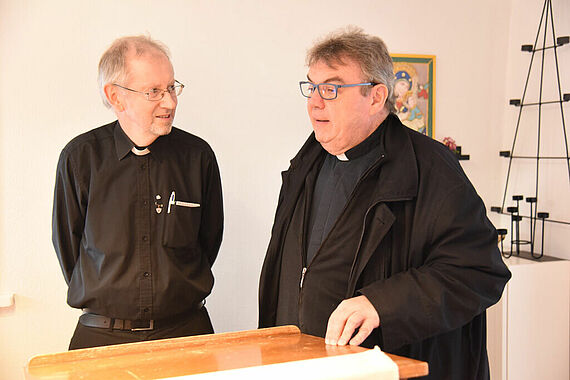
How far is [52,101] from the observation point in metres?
3.06

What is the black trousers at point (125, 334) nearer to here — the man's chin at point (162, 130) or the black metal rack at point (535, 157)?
the man's chin at point (162, 130)

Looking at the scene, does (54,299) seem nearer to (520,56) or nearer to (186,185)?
(186,185)

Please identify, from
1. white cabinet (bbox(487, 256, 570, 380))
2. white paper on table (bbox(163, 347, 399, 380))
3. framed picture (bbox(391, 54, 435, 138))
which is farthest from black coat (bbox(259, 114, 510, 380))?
framed picture (bbox(391, 54, 435, 138))

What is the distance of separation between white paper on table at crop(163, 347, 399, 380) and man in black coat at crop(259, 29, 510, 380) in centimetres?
35

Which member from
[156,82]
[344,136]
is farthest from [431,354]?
[156,82]

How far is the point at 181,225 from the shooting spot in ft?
8.18

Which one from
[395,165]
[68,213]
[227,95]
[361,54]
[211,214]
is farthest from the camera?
[227,95]

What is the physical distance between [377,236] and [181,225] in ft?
2.91

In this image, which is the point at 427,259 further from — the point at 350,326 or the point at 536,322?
the point at 536,322

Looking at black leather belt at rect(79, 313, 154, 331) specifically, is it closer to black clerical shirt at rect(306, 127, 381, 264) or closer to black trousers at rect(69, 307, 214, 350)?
black trousers at rect(69, 307, 214, 350)

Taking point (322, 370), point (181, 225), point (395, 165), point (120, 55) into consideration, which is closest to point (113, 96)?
point (120, 55)

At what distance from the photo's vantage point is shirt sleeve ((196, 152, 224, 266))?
106 inches

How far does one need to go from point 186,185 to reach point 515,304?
1998mm

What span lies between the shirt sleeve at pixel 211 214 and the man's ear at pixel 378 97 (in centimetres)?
82
